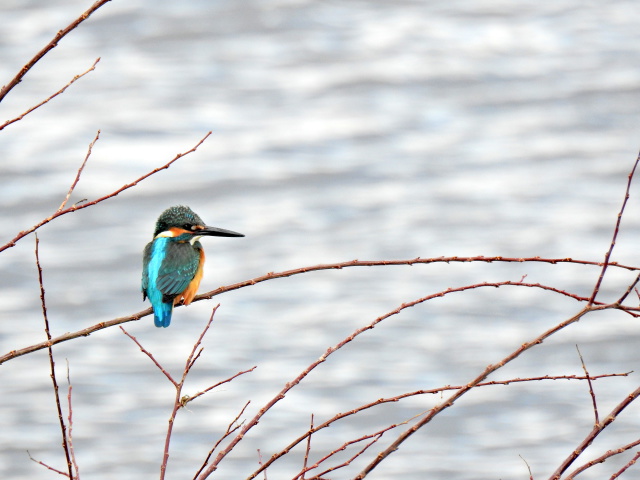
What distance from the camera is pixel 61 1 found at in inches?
381

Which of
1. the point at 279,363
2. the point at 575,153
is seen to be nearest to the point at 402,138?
the point at 575,153

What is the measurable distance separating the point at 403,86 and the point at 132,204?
2323 millimetres

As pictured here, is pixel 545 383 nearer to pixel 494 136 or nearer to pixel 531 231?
pixel 531 231

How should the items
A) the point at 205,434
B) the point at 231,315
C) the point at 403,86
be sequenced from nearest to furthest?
the point at 205,434
the point at 231,315
the point at 403,86

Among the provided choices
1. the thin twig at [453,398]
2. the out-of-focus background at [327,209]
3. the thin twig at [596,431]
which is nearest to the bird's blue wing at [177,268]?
the thin twig at [453,398]

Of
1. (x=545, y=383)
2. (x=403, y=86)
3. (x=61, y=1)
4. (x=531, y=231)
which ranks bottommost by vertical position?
(x=545, y=383)

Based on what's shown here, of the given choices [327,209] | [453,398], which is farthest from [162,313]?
[327,209]

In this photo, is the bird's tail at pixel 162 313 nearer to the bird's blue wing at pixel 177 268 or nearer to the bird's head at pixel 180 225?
the bird's blue wing at pixel 177 268

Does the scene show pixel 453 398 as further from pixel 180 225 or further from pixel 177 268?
pixel 180 225

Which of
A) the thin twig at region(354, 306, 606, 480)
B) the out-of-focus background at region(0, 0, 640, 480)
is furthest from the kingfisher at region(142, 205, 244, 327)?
the out-of-focus background at region(0, 0, 640, 480)

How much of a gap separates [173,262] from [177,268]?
0.03 metres

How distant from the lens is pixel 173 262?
12.0 ft

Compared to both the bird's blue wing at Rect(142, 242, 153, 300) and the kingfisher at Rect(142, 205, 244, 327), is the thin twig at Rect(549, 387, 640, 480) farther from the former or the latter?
the bird's blue wing at Rect(142, 242, 153, 300)

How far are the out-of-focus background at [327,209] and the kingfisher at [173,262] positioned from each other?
227 centimetres
